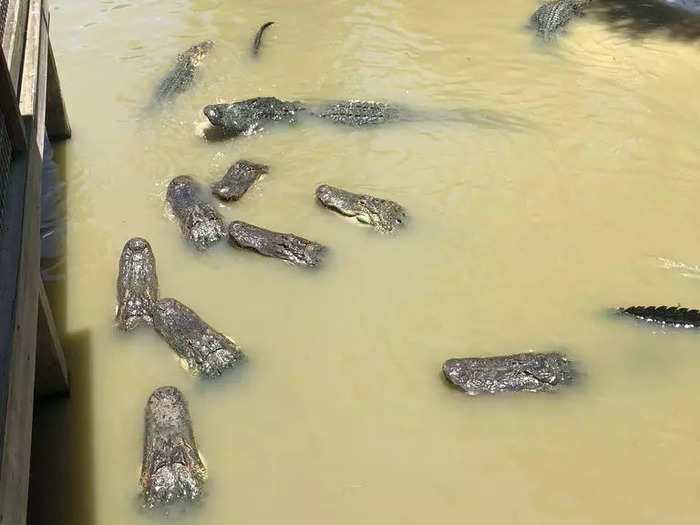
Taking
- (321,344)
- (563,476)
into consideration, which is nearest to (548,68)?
(321,344)

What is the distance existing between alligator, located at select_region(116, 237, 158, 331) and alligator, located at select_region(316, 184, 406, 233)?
191 centimetres

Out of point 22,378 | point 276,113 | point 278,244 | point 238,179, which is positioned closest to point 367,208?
point 278,244

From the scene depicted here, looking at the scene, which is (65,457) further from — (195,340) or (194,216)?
(194,216)

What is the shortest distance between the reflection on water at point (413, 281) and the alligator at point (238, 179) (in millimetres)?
137

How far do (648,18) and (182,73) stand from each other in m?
7.31

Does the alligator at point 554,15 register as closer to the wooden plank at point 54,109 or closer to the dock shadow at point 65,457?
the wooden plank at point 54,109

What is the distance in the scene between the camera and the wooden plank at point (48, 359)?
15.5 feet

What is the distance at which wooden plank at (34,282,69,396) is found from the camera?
15.5ft

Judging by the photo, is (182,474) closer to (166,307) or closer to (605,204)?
(166,307)

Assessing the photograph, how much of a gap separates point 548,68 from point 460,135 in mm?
2292

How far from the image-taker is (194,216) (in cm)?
670

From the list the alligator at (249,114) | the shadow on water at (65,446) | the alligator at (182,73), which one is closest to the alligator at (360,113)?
the alligator at (249,114)

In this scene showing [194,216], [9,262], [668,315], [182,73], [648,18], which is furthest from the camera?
[648,18]

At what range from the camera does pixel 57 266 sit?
6.49 meters
